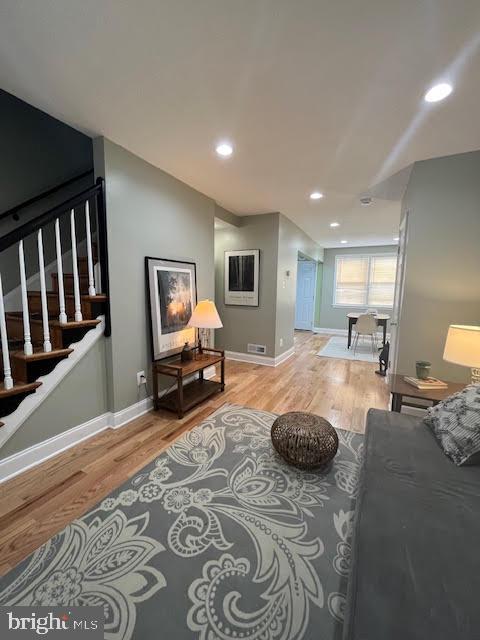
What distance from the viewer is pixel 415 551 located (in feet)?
2.99

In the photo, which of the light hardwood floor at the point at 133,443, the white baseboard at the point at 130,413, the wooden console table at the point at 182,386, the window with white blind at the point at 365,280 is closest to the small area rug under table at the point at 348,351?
the light hardwood floor at the point at 133,443

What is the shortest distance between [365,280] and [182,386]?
246 inches

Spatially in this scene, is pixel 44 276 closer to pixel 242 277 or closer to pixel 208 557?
pixel 208 557

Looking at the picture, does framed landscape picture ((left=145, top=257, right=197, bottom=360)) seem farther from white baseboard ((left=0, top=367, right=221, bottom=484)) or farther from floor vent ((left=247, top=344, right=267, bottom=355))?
floor vent ((left=247, top=344, right=267, bottom=355))

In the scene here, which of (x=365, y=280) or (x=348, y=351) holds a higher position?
(x=365, y=280)

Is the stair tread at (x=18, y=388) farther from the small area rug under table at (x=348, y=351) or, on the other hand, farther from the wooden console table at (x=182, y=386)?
the small area rug under table at (x=348, y=351)

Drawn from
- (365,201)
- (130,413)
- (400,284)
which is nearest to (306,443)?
(130,413)

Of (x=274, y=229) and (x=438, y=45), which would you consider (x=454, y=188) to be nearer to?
(x=438, y=45)

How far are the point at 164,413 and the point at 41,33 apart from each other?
111 inches

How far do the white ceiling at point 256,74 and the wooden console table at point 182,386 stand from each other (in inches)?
79.7

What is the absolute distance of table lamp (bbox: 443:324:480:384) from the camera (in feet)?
6.03

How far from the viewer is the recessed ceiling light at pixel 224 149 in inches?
91.1

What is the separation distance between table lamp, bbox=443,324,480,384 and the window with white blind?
554 cm

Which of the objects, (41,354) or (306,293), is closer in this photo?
(41,354)
